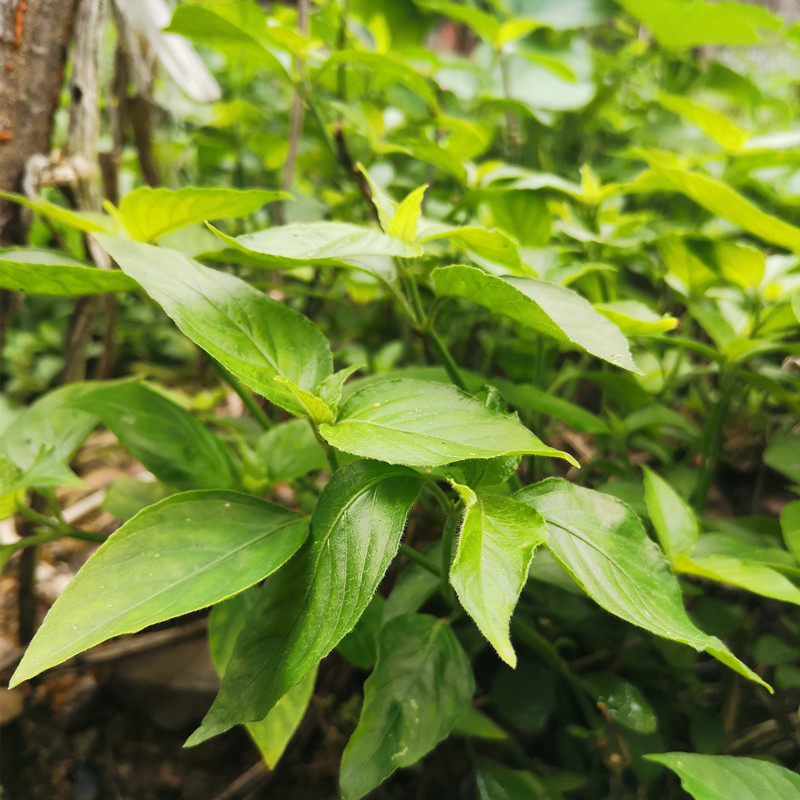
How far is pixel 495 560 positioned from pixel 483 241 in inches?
11.5

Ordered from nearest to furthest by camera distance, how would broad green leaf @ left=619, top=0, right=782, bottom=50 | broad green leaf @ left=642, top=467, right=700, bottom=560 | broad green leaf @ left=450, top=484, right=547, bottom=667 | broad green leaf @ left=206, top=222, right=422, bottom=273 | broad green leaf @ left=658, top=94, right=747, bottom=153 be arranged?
broad green leaf @ left=450, top=484, right=547, bottom=667 → broad green leaf @ left=206, top=222, right=422, bottom=273 → broad green leaf @ left=642, top=467, right=700, bottom=560 → broad green leaf @ left=658, top=94, right=747, bottom=153 → broad green leaf @ left=619, top=0, right=782, bottom=50

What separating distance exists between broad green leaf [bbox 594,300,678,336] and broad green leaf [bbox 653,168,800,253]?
0.52 feet

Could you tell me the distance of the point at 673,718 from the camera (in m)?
0.75

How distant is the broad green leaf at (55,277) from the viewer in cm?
46

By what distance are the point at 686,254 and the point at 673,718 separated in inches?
25.4

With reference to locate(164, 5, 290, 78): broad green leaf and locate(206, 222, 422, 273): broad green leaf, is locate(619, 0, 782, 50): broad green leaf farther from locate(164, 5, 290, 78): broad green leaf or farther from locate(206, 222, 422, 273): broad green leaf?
locate(206, 222, 422, 273): broad green leaf

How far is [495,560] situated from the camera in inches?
13.4

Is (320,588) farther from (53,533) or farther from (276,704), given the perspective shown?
(53,533)

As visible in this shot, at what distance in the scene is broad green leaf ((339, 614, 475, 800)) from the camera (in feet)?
1.49

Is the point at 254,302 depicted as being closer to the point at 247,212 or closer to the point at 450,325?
the point at 247,212

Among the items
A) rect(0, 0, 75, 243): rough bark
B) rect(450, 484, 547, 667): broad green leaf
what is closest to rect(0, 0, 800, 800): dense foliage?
rect(450, 484, 547, 667): broad green leaf

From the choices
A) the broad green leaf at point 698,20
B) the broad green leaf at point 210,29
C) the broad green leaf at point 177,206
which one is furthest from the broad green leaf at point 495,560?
the broad green leaf at point 698,20

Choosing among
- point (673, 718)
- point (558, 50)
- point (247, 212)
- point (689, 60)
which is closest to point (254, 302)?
point (247, 212)

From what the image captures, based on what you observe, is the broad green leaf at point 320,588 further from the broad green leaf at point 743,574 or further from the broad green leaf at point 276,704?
the broad green leaf at point 743,574
